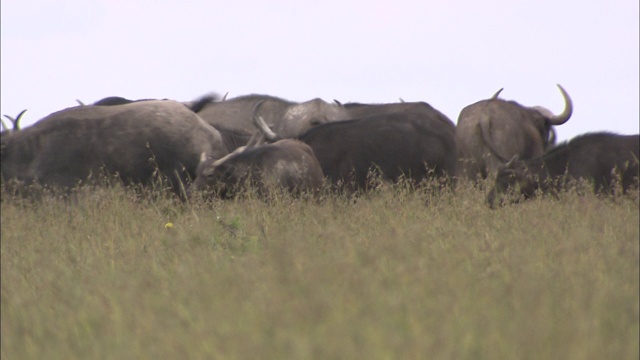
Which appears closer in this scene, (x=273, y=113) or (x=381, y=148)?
(x=381, y=148)

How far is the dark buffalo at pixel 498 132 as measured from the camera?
11617 millimetres

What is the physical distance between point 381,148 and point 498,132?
1801mm

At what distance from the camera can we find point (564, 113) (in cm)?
1267

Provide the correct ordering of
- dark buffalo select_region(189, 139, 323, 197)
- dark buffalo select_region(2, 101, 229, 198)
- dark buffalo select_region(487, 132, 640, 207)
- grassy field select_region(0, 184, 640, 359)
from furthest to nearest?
1. dark buffalo select_region(2, 101, 229, 198)
2. dark buffalo select_region(189, 139, 323, 197)
3. dark buffalo select_region(487, 132, 640, 207)
4. grassy field select_region(0, 184, 640, 359)

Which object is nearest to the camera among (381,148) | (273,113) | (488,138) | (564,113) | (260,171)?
(260,171)

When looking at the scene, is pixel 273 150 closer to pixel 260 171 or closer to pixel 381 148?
pixel 260 171

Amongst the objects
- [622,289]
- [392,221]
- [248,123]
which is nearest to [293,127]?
[248,123]

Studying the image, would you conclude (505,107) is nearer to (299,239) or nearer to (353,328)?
(299,239)

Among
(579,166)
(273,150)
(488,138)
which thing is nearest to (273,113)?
(488,138)

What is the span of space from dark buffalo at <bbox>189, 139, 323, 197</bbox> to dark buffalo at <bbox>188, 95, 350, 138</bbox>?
2541 mm

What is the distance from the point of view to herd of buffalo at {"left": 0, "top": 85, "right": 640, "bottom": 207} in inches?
384

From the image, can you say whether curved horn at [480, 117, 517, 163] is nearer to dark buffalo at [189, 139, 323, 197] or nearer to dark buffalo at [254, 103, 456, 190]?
dark buffalo at [254, 103, 456, 190]

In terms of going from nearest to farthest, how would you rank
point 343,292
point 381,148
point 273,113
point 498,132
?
point 343,292 → point 381,148 → point 498,132 → point 273,113

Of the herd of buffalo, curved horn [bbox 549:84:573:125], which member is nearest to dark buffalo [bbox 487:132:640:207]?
the herd of buffalo
